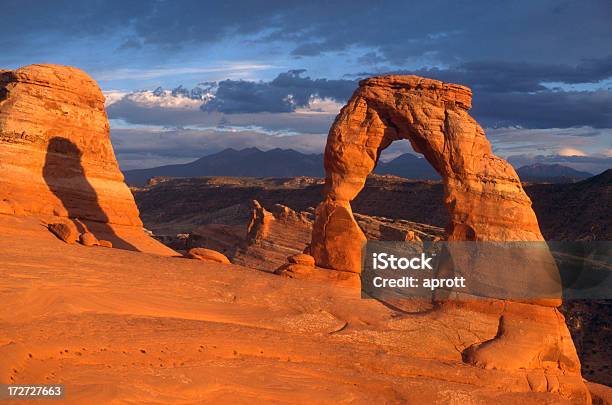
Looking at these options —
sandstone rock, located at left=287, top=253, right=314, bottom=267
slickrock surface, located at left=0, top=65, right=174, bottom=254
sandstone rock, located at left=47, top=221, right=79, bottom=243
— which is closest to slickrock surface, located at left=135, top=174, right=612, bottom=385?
slickrock surface, located at left=0, top=65, right=174, bottom=254

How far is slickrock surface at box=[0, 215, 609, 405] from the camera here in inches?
345

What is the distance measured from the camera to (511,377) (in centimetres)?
1213

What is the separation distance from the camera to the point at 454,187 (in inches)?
582

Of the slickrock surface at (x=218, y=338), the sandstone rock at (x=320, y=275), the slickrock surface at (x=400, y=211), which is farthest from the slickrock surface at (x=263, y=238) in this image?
the slickrock surface at (x=218, y=338)

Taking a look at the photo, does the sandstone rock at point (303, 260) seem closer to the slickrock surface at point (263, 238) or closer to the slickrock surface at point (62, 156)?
the slickrock surface at point (62, 156)

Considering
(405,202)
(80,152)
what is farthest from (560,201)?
(80,152)

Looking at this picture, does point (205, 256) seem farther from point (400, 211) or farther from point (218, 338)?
point (400, 211)

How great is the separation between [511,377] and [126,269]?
7698 millimetres

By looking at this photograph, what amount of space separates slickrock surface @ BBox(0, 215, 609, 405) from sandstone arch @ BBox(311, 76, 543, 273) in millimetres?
1829

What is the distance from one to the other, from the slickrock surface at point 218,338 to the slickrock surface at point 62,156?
588 cm

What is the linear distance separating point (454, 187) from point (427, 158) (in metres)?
1.05

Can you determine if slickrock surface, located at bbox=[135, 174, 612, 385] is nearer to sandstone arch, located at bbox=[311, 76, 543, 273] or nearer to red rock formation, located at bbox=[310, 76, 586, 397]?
red rock formation, located at bbox=[310, 76, 586, 397]

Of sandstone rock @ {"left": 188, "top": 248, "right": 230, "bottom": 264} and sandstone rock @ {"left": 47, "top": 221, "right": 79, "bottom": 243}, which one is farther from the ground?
sandstone rock @ {"left": 47, "top": 221, "right": 79, "bottom": 243}

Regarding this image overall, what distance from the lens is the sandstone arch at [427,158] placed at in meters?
14.4
